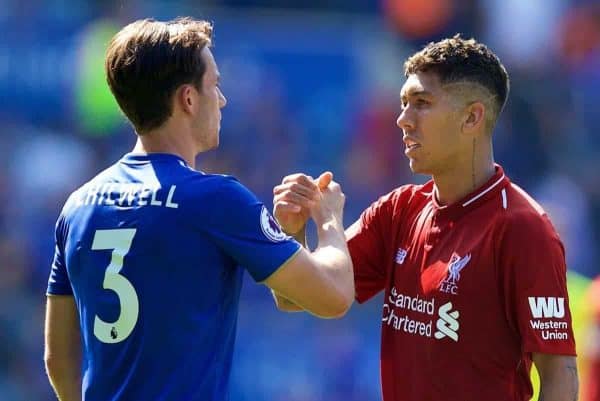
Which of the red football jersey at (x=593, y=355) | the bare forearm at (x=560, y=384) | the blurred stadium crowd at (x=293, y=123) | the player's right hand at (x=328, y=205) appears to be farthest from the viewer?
the blurred stadium crowd at (x=293, y=123)

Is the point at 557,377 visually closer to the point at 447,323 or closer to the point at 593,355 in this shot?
the point at 447,323

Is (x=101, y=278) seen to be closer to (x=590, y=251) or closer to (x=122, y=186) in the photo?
(x=122, y=186)

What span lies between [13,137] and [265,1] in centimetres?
296

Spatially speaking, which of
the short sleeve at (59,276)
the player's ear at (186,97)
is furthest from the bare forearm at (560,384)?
the short sleeve at (59,276)

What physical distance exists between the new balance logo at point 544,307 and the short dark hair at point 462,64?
0.81 metres

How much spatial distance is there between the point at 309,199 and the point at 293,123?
7430 millimetres

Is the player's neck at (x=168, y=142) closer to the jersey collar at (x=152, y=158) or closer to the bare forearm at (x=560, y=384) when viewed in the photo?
the jersey collar at (x=152, y=158)

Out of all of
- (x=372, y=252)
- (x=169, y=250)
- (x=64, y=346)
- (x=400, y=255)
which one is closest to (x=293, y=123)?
(x=372, y=252)

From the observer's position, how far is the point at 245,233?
393 cm

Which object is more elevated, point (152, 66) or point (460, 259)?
point (152, 66)

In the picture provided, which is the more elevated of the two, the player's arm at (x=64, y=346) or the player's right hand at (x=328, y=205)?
the player's right hand at (x=328, y=205)

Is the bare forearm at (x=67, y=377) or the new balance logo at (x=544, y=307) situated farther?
the bare forearm at (x=67, y=377)

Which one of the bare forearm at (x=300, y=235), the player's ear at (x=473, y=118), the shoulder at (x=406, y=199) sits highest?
the player's ear at (x=473, y=118)

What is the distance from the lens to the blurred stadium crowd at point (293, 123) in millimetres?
10609
